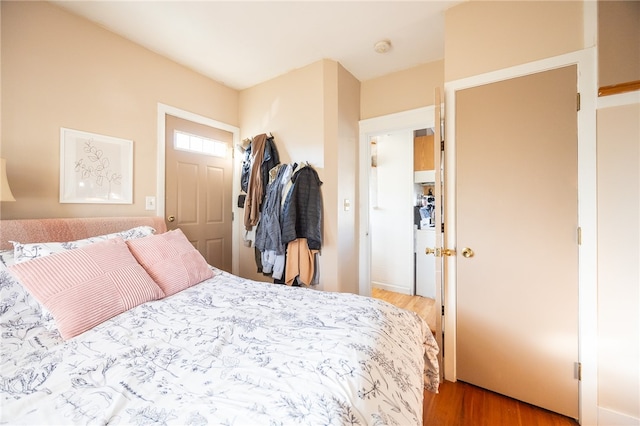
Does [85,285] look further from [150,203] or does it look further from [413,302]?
[413,302]

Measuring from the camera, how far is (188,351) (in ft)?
2.77

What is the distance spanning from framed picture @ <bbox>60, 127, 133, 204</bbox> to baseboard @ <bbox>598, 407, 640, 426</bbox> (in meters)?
3.40

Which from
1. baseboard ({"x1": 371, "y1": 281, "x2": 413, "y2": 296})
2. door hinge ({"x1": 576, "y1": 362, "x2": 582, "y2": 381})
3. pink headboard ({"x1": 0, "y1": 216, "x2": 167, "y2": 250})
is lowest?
baseboard ({"x1": 371, "y1": 281, "x2": 413, "y2": 296})

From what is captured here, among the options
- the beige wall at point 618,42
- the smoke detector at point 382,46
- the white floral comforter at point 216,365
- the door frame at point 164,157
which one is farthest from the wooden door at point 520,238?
the door frame at point 164,157

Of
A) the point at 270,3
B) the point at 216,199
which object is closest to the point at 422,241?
the point at 216,199

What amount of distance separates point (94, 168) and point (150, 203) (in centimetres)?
47

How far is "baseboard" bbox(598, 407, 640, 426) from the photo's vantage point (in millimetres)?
1268

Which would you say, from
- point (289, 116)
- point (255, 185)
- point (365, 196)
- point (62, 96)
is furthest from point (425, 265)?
point (62, 96)

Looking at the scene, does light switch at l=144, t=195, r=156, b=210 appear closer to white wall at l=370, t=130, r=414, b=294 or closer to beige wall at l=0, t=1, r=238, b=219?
beige wall at l=0, t=1, r=238, b=219

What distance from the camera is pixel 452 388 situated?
168 cm

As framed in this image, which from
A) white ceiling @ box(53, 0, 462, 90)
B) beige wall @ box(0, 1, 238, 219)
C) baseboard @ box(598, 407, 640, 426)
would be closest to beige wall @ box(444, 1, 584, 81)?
white ceiling @ box(53, 0, 462, 90)

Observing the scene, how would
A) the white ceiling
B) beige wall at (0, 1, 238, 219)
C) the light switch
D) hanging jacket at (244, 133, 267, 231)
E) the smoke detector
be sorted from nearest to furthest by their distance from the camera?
beige wall at (0, 1, 238, 219), the white ceiling, the smoke detector, the light switch, hanging jacket at (244, 133, 267, 231)

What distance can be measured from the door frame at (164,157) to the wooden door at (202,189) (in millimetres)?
40

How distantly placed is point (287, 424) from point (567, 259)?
5.61ft
